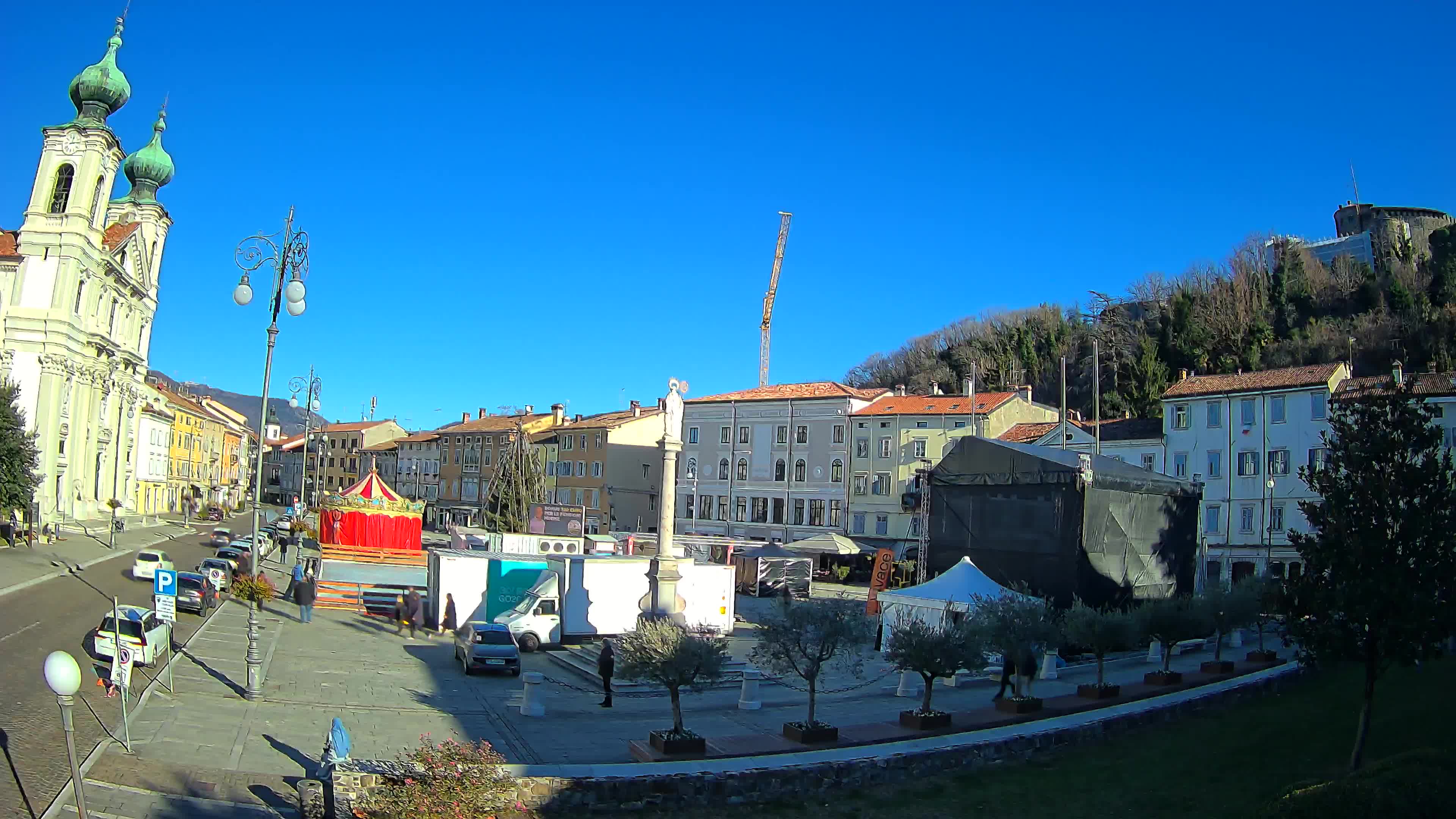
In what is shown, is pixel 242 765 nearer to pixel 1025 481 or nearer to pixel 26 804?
pixel 26 804

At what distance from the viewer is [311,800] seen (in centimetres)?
1193

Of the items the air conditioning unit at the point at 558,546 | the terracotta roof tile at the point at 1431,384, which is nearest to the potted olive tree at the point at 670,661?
the air conditioning unit at the point at 558,546

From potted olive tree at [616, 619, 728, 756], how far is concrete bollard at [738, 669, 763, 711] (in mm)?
4668

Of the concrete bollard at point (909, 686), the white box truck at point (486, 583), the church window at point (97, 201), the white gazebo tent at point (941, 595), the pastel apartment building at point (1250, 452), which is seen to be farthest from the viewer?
the church window at point (97, 201)

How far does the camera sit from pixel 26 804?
11.4 meters

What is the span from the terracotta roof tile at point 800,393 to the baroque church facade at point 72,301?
123ft

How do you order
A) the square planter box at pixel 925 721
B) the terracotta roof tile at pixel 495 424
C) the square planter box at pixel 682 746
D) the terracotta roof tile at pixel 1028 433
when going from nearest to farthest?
the square planter box at pixel 682 746
the square planter box at pixel 925 721
the terracotta roof tile at pixel 1028 433
the terracotta roof tile at pixel 495 424

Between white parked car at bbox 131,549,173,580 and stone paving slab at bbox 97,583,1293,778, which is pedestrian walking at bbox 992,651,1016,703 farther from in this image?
white parked car at bbox 131,549,173,580

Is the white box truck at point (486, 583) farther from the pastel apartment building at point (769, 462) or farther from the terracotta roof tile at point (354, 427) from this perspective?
the terracotta roof tile at point (354, 427)

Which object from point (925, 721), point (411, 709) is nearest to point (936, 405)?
point (925, 721)

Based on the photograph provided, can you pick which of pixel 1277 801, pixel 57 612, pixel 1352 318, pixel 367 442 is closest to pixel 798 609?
pixel 1277 801

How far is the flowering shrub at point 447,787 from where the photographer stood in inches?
401

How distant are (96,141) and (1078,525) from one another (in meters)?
55.7

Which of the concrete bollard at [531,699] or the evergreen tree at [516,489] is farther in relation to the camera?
the evergreen tree at [516,489]
